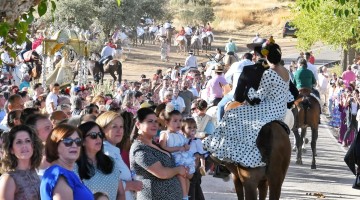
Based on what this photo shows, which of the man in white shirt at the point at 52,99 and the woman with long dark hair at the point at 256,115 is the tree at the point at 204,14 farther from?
the woman with long dark hair at the point at 256,115

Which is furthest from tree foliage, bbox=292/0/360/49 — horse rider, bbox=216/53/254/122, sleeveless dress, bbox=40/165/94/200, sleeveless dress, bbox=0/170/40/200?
sleeveless dress, bbox=40/165/94/200

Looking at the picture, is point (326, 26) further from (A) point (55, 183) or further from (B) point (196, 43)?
(A) point (55, 183)

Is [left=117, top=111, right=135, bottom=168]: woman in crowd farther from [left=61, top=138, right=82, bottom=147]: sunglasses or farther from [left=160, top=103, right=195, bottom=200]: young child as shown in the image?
[left=61, top=138, right=82, bottom=147]: sunglasses

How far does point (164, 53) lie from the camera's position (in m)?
55.2

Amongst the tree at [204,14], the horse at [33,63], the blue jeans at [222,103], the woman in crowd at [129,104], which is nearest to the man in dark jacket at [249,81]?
the blue jeans at [222,103]

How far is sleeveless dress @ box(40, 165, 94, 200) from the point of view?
7.40m

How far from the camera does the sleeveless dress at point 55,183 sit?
740 cm

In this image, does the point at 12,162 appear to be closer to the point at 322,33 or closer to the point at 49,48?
the point at 49,48

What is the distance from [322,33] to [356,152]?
27333 mm

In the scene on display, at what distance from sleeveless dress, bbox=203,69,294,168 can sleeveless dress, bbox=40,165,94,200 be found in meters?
5.53

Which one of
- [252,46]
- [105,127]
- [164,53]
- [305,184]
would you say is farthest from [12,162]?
→ [164,53]

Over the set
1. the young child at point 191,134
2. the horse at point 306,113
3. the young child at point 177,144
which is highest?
the young child at point 177,144

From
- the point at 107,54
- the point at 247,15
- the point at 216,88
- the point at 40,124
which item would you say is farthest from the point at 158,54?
the point at 40,124

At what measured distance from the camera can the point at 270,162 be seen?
507 inches
